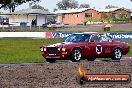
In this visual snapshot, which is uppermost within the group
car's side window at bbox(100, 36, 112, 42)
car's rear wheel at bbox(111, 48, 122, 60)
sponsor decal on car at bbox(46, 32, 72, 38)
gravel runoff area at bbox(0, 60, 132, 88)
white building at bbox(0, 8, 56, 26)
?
car's side window at bbox(100, 36, 112, 42)

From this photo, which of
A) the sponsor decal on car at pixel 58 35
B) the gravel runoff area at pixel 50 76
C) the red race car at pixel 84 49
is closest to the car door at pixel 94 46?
the red race car at pixel 84 49

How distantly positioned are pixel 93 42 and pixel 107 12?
103 metres

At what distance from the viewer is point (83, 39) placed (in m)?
22.7

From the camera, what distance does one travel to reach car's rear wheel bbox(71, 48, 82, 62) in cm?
2186

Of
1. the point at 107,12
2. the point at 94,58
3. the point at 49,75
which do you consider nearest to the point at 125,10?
the point at 107,12

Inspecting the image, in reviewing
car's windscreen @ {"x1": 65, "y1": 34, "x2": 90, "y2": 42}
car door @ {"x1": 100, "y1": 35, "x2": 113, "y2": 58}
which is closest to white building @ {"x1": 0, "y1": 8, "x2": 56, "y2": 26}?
car door @ {"x1": 100, "y1": 35, "x2": 113, "y2": 58}

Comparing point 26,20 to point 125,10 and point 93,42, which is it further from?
point 93,42

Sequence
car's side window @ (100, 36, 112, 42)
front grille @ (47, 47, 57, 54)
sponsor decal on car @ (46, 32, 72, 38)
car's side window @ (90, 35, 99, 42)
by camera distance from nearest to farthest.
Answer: front grille @ (47, 47, 57, 54) → car's side window @ (90, 35, 99, 42) → car's side window @ (100, 36, 112, 42) → sponsor decal on car @ (46, 32, 72, 38)

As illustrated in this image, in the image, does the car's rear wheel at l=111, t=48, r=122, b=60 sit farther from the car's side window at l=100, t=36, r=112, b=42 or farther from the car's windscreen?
the car's windscreen

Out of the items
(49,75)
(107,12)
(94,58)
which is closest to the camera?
(49,75)

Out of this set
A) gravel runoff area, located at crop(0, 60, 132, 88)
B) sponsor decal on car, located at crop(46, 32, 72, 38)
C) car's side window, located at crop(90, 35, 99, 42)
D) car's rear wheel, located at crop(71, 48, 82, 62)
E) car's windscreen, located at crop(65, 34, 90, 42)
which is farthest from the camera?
sponsor decal on car, located at crop(46, 32, 72, 38)

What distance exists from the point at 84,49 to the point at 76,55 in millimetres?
604

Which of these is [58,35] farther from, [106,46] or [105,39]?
[106,46]

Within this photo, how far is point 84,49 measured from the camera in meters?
22.3
